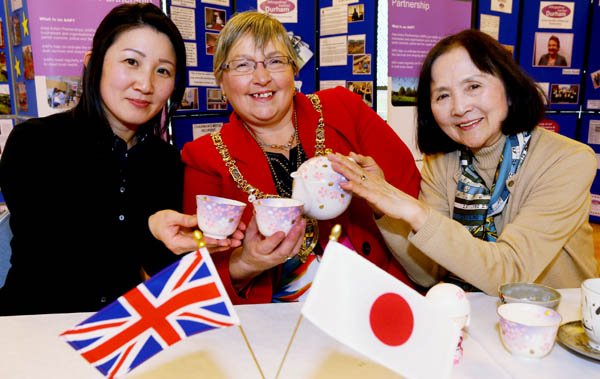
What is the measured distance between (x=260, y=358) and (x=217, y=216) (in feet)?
1.28

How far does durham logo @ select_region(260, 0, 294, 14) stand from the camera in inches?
152

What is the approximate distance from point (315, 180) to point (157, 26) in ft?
2.90

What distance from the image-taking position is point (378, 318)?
0.83 m

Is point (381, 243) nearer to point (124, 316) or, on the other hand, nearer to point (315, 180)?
point (315, 180)

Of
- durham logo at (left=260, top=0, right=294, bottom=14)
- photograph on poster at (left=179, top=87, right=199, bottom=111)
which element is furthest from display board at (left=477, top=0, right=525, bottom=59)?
photograph on poster at (left=179, top=87, right=199, bottom=111)

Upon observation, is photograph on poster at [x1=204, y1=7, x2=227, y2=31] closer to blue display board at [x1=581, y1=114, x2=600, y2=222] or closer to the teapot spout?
the teapot spout

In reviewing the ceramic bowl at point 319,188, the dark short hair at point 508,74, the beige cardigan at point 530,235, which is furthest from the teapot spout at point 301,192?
the dark short hair at point 508,74

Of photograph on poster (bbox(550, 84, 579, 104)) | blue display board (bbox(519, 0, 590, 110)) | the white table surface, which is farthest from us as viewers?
photograph on poster (bbox(550, 84, 579, 104))

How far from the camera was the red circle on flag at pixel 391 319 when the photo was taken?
82 centimetres

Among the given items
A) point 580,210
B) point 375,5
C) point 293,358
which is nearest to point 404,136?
point 375,5

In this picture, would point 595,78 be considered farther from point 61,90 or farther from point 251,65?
point 61,90

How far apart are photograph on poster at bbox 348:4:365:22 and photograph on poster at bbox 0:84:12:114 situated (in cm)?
281

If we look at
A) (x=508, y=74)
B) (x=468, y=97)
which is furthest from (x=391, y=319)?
(x=508, y=74)

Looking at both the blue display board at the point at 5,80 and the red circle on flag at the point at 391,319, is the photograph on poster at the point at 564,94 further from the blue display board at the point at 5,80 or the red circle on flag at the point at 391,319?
the blue display board at the point at 5,80
